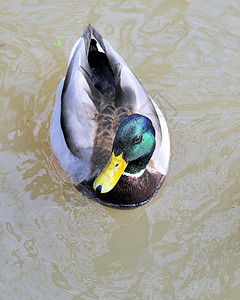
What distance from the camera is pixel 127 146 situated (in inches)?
150

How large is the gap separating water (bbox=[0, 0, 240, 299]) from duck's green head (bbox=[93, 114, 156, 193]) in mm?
651

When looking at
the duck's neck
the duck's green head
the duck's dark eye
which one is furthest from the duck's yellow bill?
the duck's neck

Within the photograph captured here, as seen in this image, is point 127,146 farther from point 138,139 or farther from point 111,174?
point 111,174

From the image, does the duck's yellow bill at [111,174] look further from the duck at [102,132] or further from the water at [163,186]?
the water at [163,186]

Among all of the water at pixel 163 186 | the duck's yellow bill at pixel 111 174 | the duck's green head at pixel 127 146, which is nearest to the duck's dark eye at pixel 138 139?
the duck's green head at pixel 127 146

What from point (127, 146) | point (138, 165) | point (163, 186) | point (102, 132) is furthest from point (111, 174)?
point (163, 186)

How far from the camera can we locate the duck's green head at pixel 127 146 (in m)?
3.74

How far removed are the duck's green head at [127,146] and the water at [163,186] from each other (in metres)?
0.65

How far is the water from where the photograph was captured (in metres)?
3.96

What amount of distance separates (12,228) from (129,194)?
1168mm

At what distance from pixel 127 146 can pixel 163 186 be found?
1.02 m

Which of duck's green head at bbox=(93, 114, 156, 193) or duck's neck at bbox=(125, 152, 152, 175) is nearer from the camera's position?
duck's green head at bbox=(93, 114, 156, 193)

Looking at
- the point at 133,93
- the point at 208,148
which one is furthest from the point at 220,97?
the point at 133,93

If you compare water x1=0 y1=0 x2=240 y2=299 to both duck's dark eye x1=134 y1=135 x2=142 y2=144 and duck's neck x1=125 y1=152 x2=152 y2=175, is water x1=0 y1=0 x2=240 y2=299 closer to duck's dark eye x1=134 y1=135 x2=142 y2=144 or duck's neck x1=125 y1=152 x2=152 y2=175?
duck's neck x1=125 y1=152 x2=152 y2=175
